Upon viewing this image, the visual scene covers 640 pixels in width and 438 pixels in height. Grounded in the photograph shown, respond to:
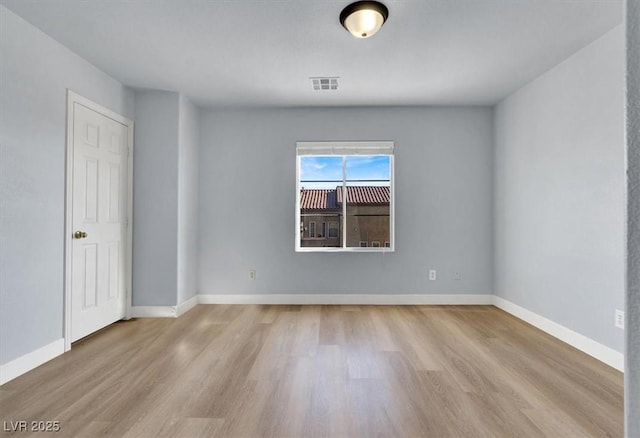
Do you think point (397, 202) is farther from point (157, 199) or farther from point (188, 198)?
point (157, 199)

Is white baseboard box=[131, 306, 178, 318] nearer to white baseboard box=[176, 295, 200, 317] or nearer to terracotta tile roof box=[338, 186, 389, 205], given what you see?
white baseboard box=[176, 295, 200, 317]

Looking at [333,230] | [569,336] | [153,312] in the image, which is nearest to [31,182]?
[153,312]

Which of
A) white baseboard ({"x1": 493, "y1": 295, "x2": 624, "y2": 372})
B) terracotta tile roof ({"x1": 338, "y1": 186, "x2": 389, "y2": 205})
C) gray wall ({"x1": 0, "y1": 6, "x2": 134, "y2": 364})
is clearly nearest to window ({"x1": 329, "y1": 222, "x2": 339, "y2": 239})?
terracotta tile roof ({"x1": 338, "y1": 186, "x2": 389, "y2": 205})

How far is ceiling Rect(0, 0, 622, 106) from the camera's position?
225cm

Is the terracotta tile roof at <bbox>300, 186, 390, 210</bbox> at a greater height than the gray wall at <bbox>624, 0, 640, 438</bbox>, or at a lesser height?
greater

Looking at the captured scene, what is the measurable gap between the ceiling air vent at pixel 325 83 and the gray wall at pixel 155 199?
61.5 inches

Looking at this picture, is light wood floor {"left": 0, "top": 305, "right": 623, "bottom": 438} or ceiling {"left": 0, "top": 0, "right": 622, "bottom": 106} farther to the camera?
ceiling {"left": 0, "top": 0, "right": 622, "bottom": 106}

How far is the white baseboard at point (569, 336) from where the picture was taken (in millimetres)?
2479

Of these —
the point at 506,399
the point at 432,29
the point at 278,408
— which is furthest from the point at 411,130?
the point at 278,408

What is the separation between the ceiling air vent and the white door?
2.10 meters

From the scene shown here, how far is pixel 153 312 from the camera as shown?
3.69 meters

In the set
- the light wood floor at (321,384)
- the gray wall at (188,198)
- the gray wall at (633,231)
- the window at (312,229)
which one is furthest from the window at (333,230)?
the gray wall at (633,231)

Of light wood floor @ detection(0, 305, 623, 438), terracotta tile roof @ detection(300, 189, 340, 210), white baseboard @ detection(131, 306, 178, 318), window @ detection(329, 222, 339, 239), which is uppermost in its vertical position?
terracotta tile roof @ detection(300, 189, 340, 210)

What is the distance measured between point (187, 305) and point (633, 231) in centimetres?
414
